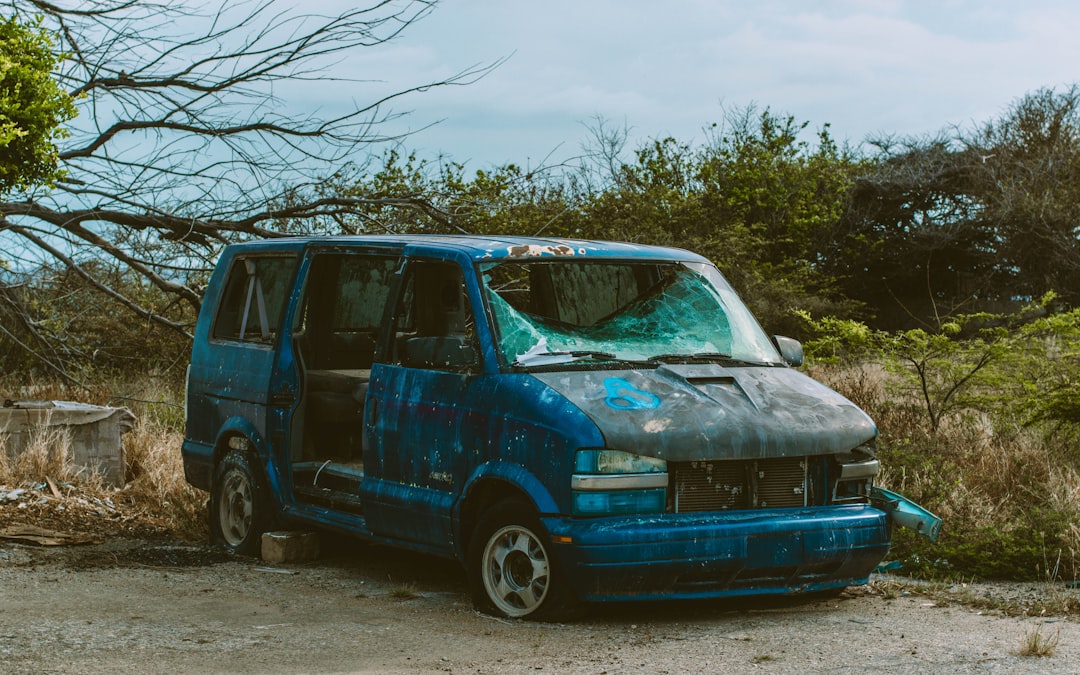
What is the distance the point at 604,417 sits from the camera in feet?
20.8

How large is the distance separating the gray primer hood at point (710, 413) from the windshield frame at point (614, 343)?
0.12m

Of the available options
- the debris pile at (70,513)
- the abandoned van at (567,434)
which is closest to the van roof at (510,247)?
the abandoned van at (567,434)

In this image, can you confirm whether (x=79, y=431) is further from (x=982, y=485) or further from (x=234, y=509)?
(x=982, y=485)

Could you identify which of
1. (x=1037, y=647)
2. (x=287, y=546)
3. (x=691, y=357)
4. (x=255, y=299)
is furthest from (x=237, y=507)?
(x=1037, y=647)

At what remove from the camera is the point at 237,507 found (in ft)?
30.6

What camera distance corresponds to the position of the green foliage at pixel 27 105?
36.0 feet

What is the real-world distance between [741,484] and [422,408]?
1.84 metres

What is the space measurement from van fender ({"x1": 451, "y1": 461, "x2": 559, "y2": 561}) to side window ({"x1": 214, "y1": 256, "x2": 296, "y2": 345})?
244 centimetres

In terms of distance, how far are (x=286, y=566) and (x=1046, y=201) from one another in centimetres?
2677

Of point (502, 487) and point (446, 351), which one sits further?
point (446, 351)

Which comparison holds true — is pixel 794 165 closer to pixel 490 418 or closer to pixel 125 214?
pixel 125 214

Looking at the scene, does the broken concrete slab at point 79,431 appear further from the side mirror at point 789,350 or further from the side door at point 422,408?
the side mirror at point 789,350

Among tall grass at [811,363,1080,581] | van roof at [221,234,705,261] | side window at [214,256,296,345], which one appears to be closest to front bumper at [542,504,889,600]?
van roof at [221,234,705,261]

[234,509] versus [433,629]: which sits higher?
[234,509]
